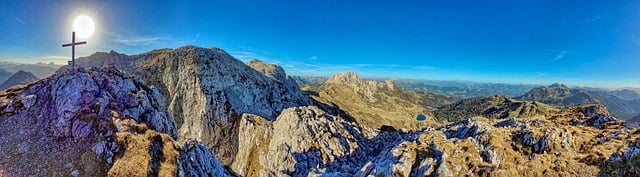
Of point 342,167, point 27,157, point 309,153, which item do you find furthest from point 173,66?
point 27,157

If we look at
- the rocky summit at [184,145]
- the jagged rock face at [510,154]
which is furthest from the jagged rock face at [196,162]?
the jagged rock face at [510,154]

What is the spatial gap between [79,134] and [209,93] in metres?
72.6

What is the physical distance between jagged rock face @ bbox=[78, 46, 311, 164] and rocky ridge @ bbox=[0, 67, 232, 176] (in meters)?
58.6

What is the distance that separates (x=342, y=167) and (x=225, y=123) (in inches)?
2159

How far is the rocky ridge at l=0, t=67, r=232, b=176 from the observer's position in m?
24.6

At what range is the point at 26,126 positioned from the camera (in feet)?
88.6

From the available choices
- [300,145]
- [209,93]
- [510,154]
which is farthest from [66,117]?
[209,93]

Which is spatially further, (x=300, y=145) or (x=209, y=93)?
(x=209, y=93)

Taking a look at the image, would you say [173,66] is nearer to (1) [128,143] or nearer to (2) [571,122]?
(1) [128,143]

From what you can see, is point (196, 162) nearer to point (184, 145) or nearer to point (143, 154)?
point (184, 145)

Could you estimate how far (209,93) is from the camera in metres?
97.8

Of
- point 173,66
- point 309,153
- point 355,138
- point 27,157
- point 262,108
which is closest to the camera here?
point 27,157

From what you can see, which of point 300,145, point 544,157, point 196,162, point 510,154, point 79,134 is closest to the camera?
point 79,134

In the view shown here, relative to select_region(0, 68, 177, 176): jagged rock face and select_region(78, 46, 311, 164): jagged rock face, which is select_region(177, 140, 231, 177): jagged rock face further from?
select_region(78, 46, 311, 164): jagged rock face
